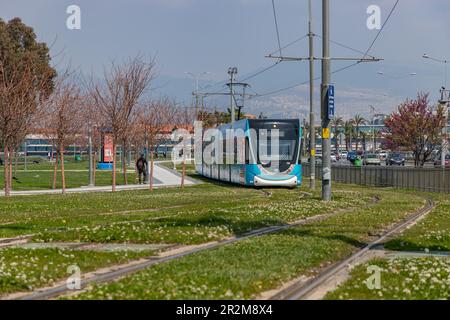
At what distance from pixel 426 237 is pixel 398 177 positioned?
98.1 ft

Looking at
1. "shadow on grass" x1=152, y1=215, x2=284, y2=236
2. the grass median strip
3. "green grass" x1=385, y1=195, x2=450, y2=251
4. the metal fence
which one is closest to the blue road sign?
the grass median strip

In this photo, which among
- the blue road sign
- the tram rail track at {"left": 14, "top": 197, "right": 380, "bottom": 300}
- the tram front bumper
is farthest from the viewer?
the tram front bumper

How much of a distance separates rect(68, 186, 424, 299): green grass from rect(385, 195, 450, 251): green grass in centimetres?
67

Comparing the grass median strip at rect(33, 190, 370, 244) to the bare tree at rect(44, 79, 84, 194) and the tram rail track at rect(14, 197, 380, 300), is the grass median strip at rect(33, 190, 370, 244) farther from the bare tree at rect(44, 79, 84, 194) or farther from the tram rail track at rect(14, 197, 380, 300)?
the bare tree at rect(44, 79, 84, 194)

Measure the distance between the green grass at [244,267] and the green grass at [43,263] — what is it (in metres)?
0.94

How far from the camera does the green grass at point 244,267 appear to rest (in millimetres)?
8234

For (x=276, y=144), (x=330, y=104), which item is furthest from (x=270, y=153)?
(x=330, y=104)

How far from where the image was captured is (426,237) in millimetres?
14070

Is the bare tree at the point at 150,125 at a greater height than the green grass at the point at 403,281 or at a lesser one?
greater

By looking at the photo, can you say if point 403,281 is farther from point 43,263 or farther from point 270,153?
point 270,153

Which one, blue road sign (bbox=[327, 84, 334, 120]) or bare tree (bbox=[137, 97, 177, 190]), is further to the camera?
bare tree (bbox=[137, 97, 177, 190])

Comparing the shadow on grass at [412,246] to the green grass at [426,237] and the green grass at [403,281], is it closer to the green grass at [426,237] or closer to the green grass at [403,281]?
the green grass at [426,237]

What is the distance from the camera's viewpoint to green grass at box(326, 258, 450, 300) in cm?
823

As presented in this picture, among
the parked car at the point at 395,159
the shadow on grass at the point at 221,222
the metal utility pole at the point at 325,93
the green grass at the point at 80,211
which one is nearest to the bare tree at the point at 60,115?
the green grass at the point at 80,211
